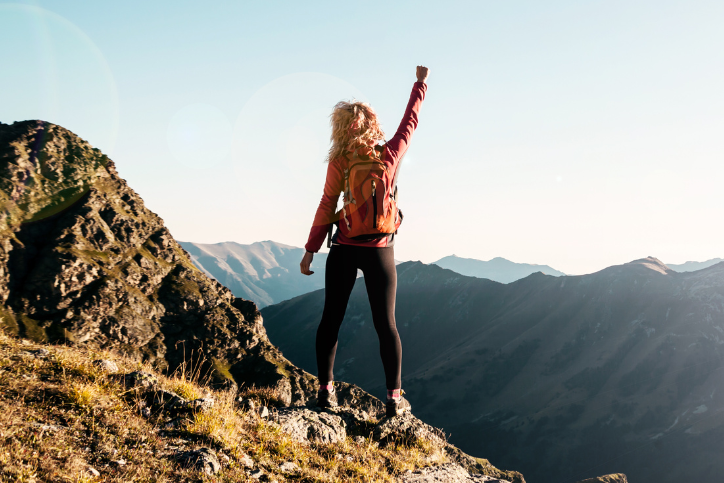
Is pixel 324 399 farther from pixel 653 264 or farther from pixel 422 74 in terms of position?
pixel 653 264

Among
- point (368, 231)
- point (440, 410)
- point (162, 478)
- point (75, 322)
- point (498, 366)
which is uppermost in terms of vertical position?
point (368, 231)

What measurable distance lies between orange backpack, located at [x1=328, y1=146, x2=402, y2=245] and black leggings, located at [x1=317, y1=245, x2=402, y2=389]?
0.23 meters

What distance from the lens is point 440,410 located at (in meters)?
→ 137

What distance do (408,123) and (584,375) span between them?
515 ft

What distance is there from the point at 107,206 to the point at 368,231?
3381 inches

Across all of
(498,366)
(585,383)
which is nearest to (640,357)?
(585,383)

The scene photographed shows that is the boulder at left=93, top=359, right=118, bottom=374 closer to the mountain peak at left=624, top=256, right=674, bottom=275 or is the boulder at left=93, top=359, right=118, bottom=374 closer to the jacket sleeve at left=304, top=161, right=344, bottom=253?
the jacket sleeve at left=304, top=161, right=344, bottom=253

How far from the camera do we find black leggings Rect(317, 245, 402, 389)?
14.5 ft

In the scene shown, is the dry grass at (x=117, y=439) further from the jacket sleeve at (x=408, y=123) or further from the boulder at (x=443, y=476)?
the jacket sleeve at (x=408, y=123)

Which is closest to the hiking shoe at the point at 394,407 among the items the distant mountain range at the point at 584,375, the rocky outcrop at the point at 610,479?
the rocky outcrop at the point at 610,479

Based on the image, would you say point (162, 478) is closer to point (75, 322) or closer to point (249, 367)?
point (75, 322)

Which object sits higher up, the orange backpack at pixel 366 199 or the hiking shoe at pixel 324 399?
the orange backpack at pixel 366 199

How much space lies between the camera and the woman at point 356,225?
4391 millimetres

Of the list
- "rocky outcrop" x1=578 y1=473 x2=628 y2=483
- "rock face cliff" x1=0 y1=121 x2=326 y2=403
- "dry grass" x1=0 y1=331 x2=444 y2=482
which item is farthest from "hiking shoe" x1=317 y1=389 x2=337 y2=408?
"rocky outcrop" x1=578 y1=473 x2=628 y2=483
